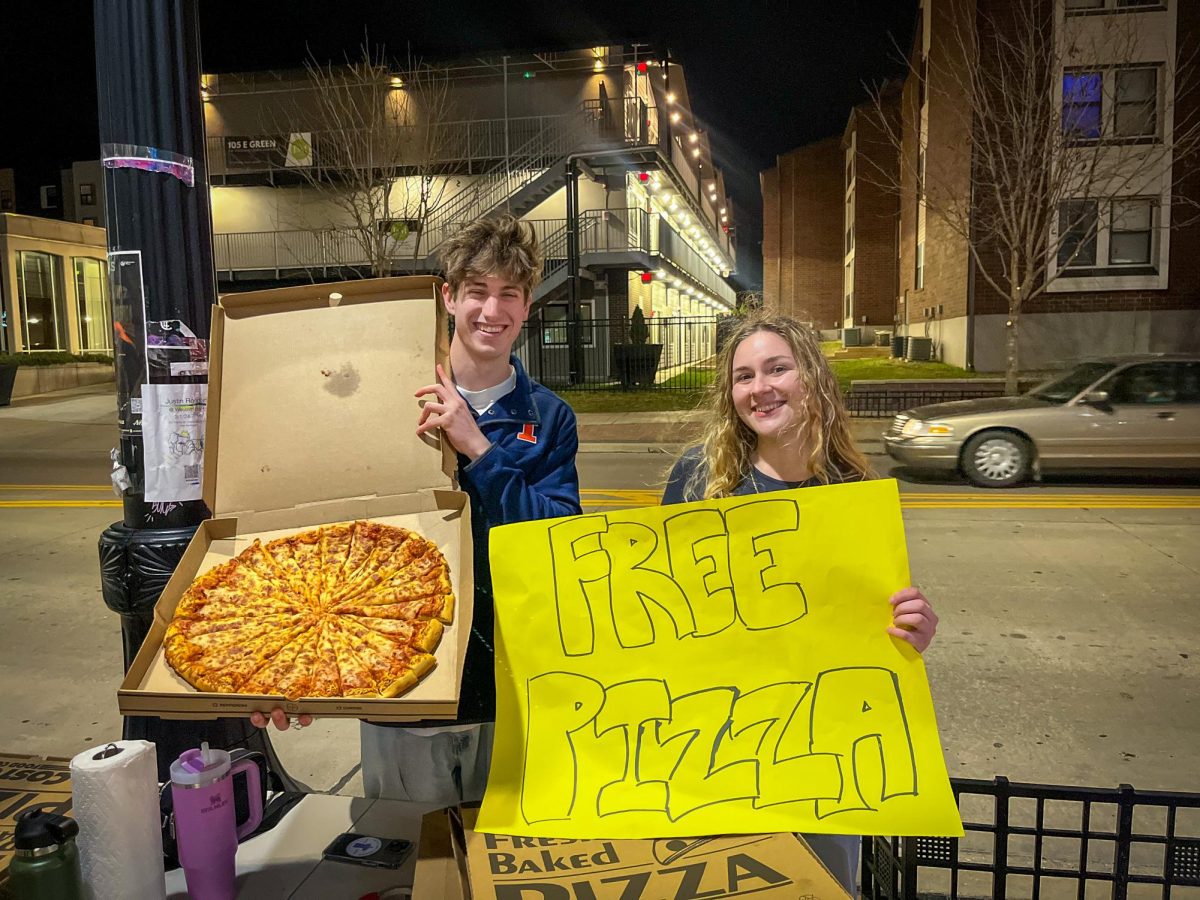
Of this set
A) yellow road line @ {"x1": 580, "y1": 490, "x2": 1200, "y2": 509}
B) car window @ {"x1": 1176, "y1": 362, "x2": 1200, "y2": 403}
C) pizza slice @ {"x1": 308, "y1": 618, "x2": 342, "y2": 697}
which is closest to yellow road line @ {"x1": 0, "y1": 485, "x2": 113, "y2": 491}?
yellow road line @ {"x1": 580, "y1": 490, "x2": 1200, "y2": 509}

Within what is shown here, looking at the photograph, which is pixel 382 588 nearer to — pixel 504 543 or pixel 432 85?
pixel 504 543

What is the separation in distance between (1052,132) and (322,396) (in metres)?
19.0

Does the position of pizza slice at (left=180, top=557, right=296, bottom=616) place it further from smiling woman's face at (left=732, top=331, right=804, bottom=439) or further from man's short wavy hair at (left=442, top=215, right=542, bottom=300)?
smiling woman's face at (left=732, top=331, right=804, bottom=439)

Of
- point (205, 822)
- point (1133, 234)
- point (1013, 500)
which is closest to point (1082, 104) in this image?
point (1133, 234)

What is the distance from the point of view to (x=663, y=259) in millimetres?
27031

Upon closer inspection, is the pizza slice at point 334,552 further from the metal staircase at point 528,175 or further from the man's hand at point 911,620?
the metal staircase at point 528,175

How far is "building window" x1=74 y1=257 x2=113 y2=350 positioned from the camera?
107 feet

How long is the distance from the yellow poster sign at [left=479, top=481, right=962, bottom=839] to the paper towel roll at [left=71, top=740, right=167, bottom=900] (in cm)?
67

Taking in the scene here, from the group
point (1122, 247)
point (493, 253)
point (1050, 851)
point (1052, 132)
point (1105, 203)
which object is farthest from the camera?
point (1122, 247)

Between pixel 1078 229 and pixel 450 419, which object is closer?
pixel 450 419

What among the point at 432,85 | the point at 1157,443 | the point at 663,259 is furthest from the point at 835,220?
the point at 1157,443

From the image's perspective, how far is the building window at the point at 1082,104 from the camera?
18.0 meters

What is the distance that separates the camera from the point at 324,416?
217cm

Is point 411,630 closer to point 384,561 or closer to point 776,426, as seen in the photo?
point 384,561
